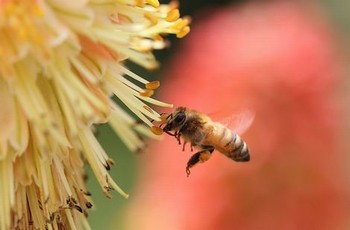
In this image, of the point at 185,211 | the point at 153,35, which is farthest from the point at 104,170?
the point at 185,211

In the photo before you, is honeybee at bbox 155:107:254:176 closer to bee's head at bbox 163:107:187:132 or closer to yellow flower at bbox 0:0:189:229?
bee's head at bbox 163:107:187:132

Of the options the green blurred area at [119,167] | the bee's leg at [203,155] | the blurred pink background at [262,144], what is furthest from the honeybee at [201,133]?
the green blurred area at [119,167]

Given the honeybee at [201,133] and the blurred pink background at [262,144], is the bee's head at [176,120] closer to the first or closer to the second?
Result: the honeybee at [201,133]

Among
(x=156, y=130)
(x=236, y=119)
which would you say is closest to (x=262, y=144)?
(x=236, y=119)

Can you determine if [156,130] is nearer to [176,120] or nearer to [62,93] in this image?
[176,120]

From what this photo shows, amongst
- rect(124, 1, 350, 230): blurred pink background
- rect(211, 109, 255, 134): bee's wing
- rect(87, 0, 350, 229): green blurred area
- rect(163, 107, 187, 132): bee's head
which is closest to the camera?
rect(163, 107, 187, 132): bee's head

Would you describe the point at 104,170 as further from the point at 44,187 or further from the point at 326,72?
the point at 326,72

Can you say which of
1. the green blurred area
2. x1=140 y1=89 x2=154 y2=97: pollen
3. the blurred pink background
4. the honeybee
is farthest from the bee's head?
the green blurred area
